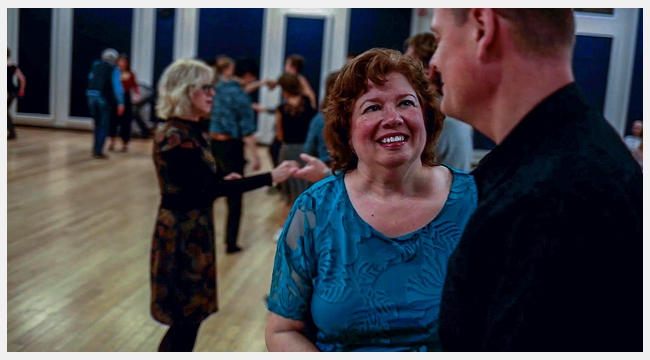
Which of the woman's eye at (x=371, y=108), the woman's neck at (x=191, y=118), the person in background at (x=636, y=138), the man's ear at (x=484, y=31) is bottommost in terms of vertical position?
the woman's neck at (x=191, y=118)

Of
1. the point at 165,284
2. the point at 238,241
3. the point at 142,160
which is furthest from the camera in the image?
the point at 142,160

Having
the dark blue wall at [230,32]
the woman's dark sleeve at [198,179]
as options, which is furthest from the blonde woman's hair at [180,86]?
the dark blue wall at [230,32]

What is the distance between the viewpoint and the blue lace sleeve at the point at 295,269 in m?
1.30

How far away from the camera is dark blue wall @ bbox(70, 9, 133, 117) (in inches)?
276

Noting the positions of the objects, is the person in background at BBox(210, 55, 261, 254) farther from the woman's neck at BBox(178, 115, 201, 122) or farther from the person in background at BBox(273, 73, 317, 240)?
the woman's neck at BBox(178, 115, 201, 122)

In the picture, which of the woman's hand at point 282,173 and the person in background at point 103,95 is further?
the person in background at point 103,95

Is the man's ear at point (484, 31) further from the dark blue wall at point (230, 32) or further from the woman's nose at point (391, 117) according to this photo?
the dark blue wall at point (230, 32)

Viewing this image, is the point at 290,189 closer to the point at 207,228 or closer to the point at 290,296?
the point at 207,228

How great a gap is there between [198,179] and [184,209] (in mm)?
118

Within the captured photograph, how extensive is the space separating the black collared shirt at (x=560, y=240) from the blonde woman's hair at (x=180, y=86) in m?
1.94

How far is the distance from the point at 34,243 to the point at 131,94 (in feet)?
14.9

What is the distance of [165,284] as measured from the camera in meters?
2.58

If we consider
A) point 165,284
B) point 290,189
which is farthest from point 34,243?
point 165,284

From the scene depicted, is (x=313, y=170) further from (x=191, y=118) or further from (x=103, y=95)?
(x=103, y=95)
